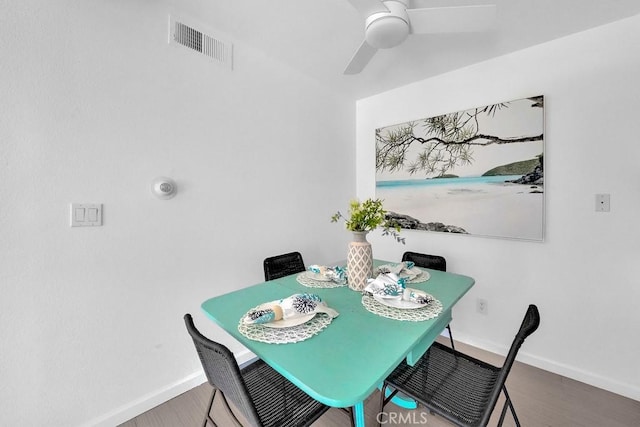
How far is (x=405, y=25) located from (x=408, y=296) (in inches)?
50.4

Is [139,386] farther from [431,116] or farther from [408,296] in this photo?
[431,116]

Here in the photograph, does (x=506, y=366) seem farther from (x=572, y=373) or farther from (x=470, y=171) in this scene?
(x=470, y=171)

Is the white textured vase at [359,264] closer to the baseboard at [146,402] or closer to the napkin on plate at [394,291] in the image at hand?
the napkin on plate at [394,291]

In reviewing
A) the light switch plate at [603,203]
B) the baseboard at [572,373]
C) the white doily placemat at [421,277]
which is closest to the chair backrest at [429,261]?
the white doily placemat at [421,277]

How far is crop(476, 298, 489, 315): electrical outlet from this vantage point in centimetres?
223

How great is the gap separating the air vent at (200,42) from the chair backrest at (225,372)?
170 cm

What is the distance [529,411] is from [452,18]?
221 centimetres

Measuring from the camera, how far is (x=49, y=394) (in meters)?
1.29

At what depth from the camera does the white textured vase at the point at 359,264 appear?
1416mm

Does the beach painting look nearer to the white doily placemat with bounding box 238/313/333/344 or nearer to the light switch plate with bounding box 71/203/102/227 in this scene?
the white doily placemat with bounding box 238/313/333/344

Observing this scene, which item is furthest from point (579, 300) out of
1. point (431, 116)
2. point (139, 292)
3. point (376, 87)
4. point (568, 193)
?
point (139, 292)

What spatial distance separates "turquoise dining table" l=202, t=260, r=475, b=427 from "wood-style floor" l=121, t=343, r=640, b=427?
2.23 ft

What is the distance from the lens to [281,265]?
197 centimetres

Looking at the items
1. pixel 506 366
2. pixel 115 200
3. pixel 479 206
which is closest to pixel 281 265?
pixel 115 200
